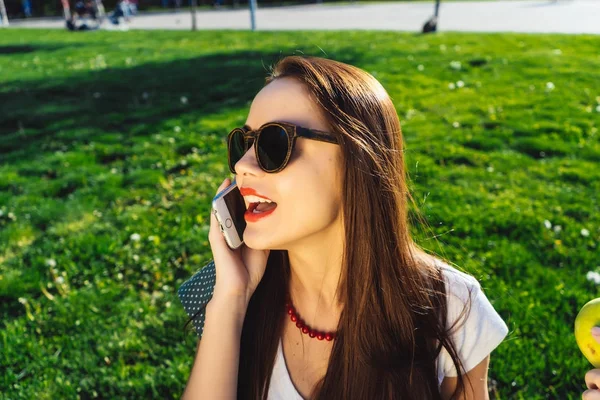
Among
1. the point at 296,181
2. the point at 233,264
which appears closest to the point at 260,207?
the point at 296,181

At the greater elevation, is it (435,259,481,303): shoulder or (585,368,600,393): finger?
(585,368,600,393): finger

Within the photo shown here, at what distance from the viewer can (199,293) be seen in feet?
6.66

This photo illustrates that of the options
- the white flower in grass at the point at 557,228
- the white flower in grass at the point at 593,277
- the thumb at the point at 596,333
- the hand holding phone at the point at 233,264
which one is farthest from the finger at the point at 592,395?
the white flower in grass at the point at 557,228

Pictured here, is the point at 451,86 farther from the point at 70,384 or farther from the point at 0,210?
the point at 70,384

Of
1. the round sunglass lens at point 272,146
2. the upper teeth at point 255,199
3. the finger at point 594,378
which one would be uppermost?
the round sunglass lens at point 272,146

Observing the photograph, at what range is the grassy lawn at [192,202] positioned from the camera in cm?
279

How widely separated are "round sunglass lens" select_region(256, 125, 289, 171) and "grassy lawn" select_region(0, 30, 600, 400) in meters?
0.71

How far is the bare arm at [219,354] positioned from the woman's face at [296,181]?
295 millimetres

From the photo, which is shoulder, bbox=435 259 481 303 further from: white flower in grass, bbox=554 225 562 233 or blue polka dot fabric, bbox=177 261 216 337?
white flower in grass, bbox=554 225 562 233

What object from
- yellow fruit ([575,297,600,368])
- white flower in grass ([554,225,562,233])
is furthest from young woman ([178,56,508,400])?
white flower in grass ([554,225,562,233])

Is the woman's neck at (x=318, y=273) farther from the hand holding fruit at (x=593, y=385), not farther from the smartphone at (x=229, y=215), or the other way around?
the hand holding fruit at (x=593, y=385)

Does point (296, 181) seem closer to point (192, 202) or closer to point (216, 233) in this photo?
point (216, 233)

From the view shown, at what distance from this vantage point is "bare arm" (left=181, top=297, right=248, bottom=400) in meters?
1.70

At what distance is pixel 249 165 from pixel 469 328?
81 cm
